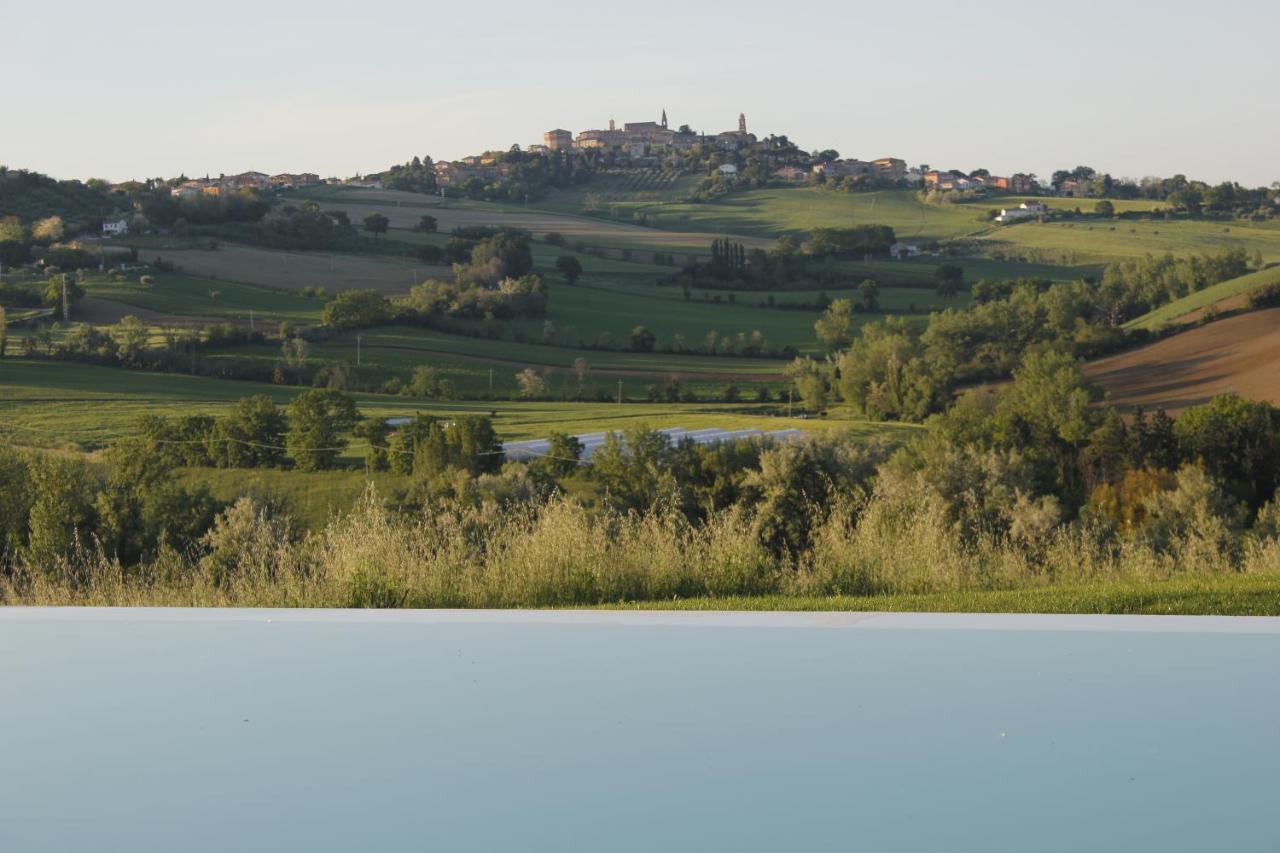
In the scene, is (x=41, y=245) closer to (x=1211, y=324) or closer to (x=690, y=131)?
(x=1211, y=324)

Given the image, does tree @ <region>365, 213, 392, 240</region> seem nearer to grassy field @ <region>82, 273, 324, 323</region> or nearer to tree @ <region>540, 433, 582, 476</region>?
grassy field @ <region>82, 273, 324, 323</region>

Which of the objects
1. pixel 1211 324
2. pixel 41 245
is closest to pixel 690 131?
pixel 41 245

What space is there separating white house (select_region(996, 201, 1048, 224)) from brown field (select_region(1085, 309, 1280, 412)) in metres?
46.7

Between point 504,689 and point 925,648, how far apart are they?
1.30 m

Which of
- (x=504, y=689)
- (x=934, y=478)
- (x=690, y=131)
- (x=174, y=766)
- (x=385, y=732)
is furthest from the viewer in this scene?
(x=690, y=131)

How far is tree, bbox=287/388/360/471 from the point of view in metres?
33.2

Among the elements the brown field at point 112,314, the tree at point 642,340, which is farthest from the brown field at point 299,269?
the tree at point 642,340

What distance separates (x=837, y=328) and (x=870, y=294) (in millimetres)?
8479

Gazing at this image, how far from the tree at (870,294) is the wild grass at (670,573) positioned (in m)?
62.6

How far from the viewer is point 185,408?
132 feet

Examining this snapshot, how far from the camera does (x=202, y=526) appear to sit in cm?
2053

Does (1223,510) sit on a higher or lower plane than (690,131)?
lower

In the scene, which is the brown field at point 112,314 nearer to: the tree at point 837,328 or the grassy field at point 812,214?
the tree at point 837,328

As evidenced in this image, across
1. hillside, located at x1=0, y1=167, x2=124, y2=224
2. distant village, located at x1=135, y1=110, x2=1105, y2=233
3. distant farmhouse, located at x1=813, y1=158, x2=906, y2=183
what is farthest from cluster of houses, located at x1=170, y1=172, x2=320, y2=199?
distant farmhouse, located at x1=813, y1=158, x2=906, y2=183
